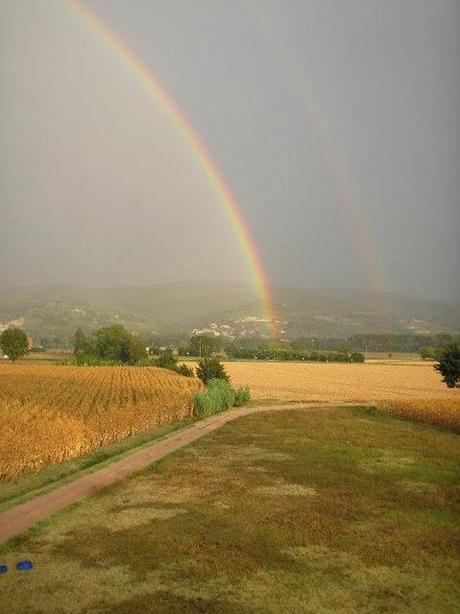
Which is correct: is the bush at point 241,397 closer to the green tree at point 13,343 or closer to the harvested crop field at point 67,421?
the harvested crop field at point 67,421

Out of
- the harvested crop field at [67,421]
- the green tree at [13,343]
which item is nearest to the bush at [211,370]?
the harvested crop field at [67,421]

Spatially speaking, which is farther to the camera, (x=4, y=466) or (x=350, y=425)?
(x=350, y=425)

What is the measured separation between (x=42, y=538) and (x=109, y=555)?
1.86 metres

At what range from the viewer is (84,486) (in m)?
17.1

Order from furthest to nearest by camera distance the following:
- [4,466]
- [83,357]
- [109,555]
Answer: [83,357]
[4,466]
[109,555]

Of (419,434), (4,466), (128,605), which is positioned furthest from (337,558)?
(419,434)

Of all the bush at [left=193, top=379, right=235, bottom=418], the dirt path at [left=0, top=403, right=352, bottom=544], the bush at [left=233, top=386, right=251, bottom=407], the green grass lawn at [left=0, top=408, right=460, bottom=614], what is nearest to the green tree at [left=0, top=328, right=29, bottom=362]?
the bush at [left=233, top=386, right=251, bottom=407]

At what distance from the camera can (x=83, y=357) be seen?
10662cm

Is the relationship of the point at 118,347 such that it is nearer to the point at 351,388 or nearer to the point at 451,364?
the point at 351,388

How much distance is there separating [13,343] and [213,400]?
84842 mm

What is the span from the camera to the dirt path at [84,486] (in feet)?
A: 44.1

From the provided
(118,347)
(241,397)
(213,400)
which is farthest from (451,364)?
(118,347)

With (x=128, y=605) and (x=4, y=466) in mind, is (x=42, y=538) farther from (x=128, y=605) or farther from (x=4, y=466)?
(x=4, y=466)

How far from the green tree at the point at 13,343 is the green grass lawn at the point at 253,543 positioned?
327ft
